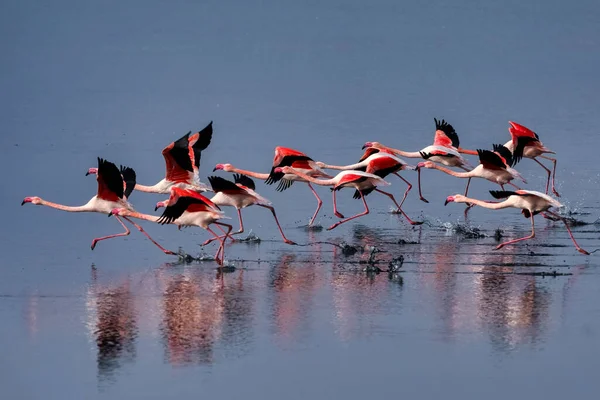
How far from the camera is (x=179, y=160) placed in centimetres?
1465

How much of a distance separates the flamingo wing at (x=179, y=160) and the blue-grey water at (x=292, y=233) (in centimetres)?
71

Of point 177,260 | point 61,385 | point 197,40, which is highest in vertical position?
point 197,40

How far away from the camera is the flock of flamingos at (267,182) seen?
1295 cm

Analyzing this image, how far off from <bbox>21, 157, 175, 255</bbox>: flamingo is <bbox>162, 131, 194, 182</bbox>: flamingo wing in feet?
1.53

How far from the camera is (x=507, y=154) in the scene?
657 inches

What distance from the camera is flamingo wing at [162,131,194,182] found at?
47.2 ft

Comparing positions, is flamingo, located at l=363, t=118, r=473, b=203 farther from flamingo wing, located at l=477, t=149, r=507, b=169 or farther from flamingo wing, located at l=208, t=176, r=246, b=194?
flamingo wing, located at l=208, t=176, r=246, b=194

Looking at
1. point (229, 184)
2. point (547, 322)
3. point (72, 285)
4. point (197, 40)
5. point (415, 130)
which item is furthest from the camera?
point (197, 40)

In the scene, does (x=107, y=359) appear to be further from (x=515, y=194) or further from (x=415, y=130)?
(x=415, y=130)

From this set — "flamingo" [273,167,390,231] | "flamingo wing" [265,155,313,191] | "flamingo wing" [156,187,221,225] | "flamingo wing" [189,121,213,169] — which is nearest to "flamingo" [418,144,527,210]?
"flamingo" [273,167,390,231]

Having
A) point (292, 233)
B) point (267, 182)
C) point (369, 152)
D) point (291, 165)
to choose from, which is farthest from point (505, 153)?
point (292, 233)

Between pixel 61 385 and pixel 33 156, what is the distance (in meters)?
11.3

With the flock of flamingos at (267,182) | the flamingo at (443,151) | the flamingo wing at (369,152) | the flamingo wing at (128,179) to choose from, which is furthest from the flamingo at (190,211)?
the flamingo at (443,151)

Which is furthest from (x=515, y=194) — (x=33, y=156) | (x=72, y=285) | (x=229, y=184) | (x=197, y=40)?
(x=197, y=40)
